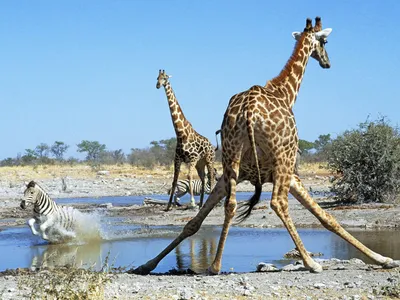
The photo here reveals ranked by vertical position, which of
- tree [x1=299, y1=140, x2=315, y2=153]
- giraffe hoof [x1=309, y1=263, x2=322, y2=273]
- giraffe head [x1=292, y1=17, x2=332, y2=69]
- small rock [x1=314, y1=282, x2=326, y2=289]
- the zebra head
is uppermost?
tree [x1=299, y1=140, x2=315, y2=153]

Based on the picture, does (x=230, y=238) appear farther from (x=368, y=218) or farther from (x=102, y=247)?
(x=368, y=218)

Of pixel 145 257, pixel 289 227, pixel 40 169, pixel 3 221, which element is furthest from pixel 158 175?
pixel 289 227

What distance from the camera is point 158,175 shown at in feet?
126

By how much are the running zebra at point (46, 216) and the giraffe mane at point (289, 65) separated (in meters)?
5.70

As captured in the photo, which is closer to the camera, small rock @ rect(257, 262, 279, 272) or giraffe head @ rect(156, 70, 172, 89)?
small rock @ rect(257, 262, 279, 272)

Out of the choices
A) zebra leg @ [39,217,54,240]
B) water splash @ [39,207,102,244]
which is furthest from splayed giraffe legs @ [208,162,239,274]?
zebra leg @ [39,217,54,240]

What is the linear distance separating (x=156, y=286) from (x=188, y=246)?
4387 millimetres

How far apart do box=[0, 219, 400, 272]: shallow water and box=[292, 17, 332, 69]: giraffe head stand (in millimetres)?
2839

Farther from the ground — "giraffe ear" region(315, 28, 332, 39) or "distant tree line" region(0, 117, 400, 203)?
"giraffe ear" region(315, 28, 332, 39)

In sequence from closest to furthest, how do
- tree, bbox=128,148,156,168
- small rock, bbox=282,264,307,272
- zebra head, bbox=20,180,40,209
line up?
small rock, bbox=282,264,307,272 < zebra head, bbox=20,180,40,209 < tree, bbox=128,148,156,168

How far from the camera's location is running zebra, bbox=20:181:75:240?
1262cm

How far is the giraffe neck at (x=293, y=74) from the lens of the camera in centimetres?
875

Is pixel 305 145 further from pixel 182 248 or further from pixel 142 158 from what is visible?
pixel 182 248

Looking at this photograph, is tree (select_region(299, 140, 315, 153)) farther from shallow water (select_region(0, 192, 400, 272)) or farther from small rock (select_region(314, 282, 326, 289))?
small rock (select_region(314, 282, 326, 289))
